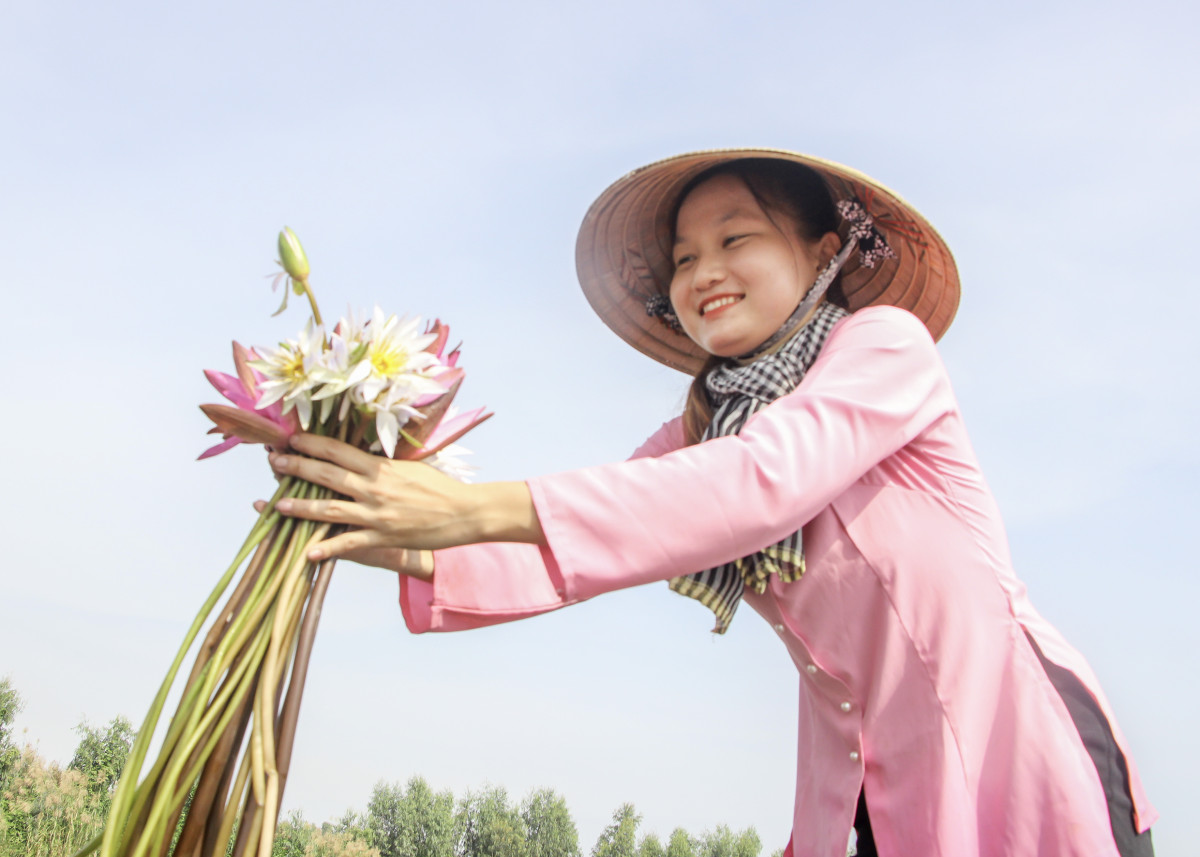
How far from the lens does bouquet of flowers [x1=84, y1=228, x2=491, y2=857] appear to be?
1278 mm

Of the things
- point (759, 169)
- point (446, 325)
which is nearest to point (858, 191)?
point (759, 169)

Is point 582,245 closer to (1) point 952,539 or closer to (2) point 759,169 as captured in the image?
(2) point 759,169

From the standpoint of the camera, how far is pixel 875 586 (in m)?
1.70

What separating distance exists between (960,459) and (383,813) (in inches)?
1026

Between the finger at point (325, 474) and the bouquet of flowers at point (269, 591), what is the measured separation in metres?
0.03

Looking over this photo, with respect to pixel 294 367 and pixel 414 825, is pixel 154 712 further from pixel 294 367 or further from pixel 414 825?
pixel 414 825

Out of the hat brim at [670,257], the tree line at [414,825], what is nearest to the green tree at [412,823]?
the tree line at [414,825]

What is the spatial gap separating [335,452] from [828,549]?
918mm

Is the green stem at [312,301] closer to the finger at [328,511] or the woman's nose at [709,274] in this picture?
the finger at [328,511]

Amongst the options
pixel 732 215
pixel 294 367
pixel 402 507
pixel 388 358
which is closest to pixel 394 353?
pixel 388 358

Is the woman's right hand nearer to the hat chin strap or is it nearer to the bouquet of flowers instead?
the bouquet of flowers

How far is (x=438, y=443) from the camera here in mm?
1592

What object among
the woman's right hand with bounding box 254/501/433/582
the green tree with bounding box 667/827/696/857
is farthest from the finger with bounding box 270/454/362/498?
the green tree with bounding box 667/827/696/857

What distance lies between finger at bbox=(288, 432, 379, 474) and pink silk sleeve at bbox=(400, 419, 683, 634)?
327 mm
